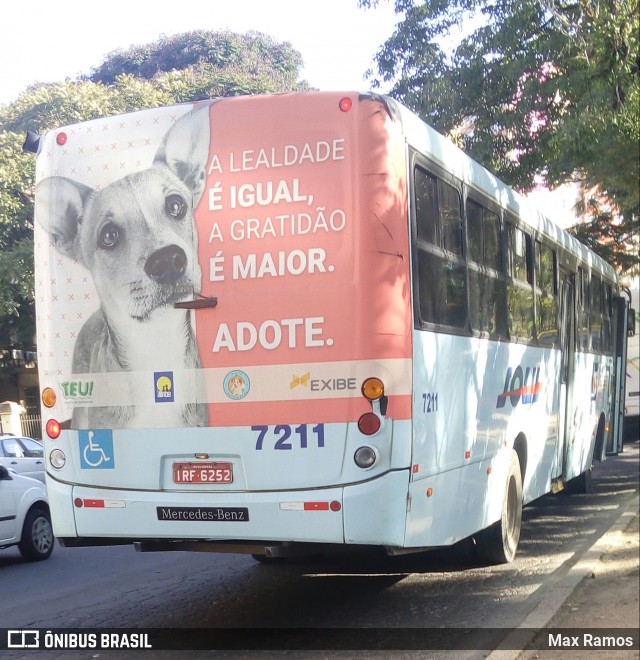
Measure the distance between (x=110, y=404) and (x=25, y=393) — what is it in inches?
1068

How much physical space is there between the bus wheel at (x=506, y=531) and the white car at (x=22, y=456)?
25.3ft

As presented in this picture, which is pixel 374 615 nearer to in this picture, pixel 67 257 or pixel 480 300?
pixel 480 300

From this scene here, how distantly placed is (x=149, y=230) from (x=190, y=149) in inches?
23.7

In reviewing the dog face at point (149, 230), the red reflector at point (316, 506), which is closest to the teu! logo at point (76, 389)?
the dog face at point (149, 230)

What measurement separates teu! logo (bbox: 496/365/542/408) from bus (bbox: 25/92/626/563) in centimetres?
163

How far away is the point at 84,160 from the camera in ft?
22.0

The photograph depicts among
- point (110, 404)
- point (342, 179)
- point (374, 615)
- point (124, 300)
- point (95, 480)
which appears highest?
point (342, 179)

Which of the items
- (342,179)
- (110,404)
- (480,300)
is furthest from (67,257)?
(480,300)

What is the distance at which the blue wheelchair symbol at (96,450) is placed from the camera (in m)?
6.46

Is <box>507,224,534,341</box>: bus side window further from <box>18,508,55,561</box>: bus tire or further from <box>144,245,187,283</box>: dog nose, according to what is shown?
<box>18,508,55,561</box>: bus tire

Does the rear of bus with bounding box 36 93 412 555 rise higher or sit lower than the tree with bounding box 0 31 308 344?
lower

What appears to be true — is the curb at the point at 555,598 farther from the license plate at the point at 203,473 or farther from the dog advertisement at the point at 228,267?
the license plate at the point at 203,473

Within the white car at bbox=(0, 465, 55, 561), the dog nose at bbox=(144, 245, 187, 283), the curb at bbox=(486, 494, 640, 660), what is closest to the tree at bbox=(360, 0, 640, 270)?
the curb at bbox=(486, 494, 640, 660)

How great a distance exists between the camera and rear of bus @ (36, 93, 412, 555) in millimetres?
6078
